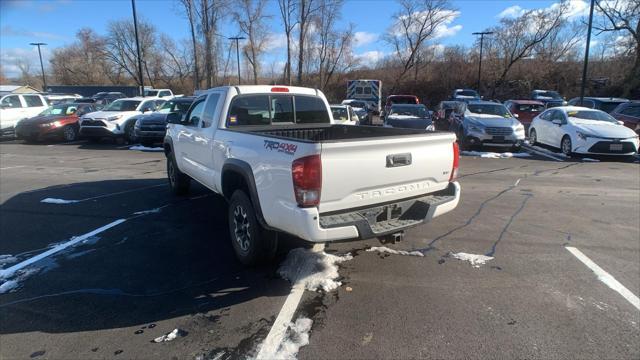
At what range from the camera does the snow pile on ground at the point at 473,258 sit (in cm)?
443

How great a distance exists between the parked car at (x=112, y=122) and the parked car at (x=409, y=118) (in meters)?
10.3

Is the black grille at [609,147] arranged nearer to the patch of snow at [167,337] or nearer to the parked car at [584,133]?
the parked car at [584,133]

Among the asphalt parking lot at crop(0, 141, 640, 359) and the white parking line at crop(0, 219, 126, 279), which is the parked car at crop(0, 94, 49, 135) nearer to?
the asphalt parking lot at crop(0, 141, 640, 359)

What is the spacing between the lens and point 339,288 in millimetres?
3846

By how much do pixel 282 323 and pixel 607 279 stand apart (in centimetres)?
327

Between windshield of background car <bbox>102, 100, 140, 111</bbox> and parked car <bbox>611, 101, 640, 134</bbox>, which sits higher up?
windshield of background car <bbox>102, 100, 140, 111</bbox>

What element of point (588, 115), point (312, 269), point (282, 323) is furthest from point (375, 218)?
point (588, 115)

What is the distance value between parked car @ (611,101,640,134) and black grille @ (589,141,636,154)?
299cm

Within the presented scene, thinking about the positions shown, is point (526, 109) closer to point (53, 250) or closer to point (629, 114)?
point (629, 114)

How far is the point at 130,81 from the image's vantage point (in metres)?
71.4

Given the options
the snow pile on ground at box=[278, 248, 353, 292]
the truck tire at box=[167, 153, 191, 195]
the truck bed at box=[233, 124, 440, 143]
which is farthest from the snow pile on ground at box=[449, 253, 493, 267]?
the truck tire at box=[167, 153, 191, 195]

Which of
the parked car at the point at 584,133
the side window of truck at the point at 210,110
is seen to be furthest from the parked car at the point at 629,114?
the side window of truck at the point at 210,110

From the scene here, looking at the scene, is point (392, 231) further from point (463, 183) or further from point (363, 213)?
point (463, 183)

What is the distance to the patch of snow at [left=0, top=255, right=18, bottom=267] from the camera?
4.49 metres
